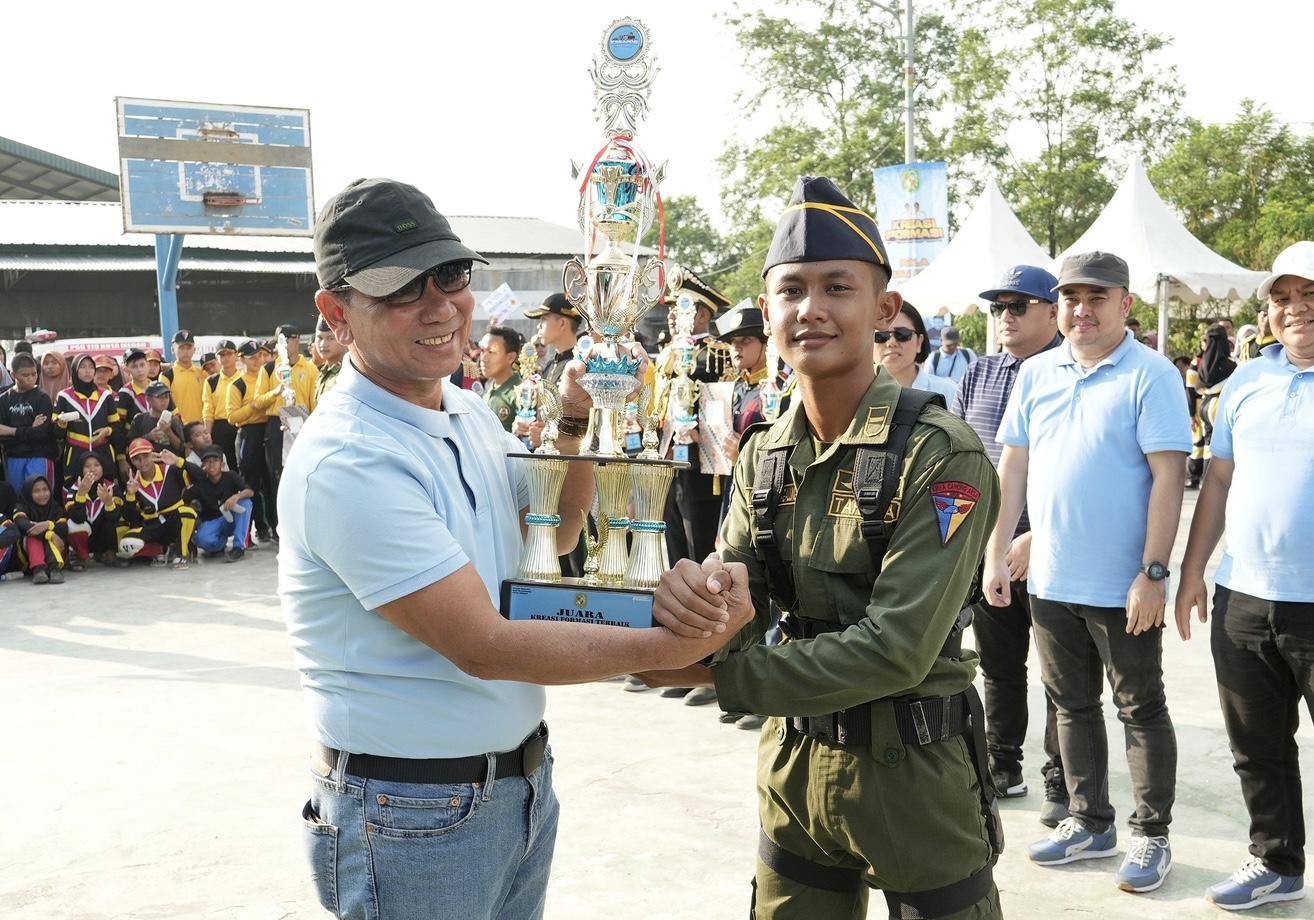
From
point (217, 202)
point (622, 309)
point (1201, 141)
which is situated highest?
point (1201, 141)

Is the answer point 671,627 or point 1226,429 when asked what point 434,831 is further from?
point 1226,429

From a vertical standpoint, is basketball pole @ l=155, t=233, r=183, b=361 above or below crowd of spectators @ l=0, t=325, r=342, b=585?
above

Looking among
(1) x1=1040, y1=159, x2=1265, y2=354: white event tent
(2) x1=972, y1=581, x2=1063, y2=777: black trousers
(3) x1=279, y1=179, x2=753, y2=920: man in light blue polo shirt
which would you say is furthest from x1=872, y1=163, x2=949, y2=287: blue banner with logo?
(3) x1=279, y1=179, x2=753, y2=920: man in light blue polo shirt

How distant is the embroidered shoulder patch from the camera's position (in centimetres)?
203

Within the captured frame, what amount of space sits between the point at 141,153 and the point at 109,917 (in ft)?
51.7

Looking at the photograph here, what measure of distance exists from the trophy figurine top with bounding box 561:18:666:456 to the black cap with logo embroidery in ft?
1.42

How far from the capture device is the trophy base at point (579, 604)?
2.06 meters

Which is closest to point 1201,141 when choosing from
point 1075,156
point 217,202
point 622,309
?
point 1075,156

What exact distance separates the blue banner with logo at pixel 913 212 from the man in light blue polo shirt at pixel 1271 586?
1497 cm

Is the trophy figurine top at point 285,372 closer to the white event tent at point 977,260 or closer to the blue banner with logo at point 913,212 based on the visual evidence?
the white event tent at point 977,260

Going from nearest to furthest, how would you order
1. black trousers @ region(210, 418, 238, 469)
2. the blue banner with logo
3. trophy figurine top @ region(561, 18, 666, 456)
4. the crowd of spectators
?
trophy figurine top @ region(561, 18, 666, 456)
the crowd of spectators
black trousers @ region(210, 418, 238, 469)
the blue banner with logo

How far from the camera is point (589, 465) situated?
2354 millimetres

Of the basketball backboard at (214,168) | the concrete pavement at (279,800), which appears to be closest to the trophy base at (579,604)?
the concrete pavement at (279,800)

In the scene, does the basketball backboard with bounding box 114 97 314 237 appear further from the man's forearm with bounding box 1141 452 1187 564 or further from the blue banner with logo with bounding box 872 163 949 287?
the man's forearm with bounding box 1141 452 1187 564
